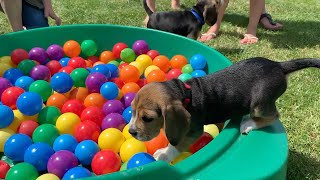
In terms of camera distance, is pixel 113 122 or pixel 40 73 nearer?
pixel 113 122

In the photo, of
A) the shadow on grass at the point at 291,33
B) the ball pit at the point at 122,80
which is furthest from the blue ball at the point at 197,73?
the shadow on grass at the point at 291,33

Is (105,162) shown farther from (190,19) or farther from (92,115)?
(190,19)

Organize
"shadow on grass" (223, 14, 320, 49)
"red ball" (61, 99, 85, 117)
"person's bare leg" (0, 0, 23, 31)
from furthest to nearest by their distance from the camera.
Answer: "shadow on grass" (223, 14, 320, 49) → "person's bare leg" (0, 0, 23, 31) → "red ball" (61, 99, 85, 117)

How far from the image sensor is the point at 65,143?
8.77ft

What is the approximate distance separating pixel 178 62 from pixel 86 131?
1493mm

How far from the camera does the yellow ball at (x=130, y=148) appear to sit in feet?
8.46

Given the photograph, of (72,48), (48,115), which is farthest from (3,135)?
(72,48)

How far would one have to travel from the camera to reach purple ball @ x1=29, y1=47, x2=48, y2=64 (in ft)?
12.8

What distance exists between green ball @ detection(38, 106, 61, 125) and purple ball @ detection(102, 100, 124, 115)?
394mm

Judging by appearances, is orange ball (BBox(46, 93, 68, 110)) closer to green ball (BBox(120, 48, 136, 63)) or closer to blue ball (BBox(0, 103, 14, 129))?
blue ball (BBox(0, 103, 14, 129))

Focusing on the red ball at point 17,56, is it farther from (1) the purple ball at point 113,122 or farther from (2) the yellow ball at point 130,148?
(2) the yellow ball at point 130,148

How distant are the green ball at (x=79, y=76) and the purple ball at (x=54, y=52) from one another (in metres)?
0.64

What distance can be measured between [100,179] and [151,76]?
5.84ft

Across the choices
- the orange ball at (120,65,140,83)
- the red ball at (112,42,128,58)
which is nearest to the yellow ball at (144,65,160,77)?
the orange ball at (120,65,140,83)
